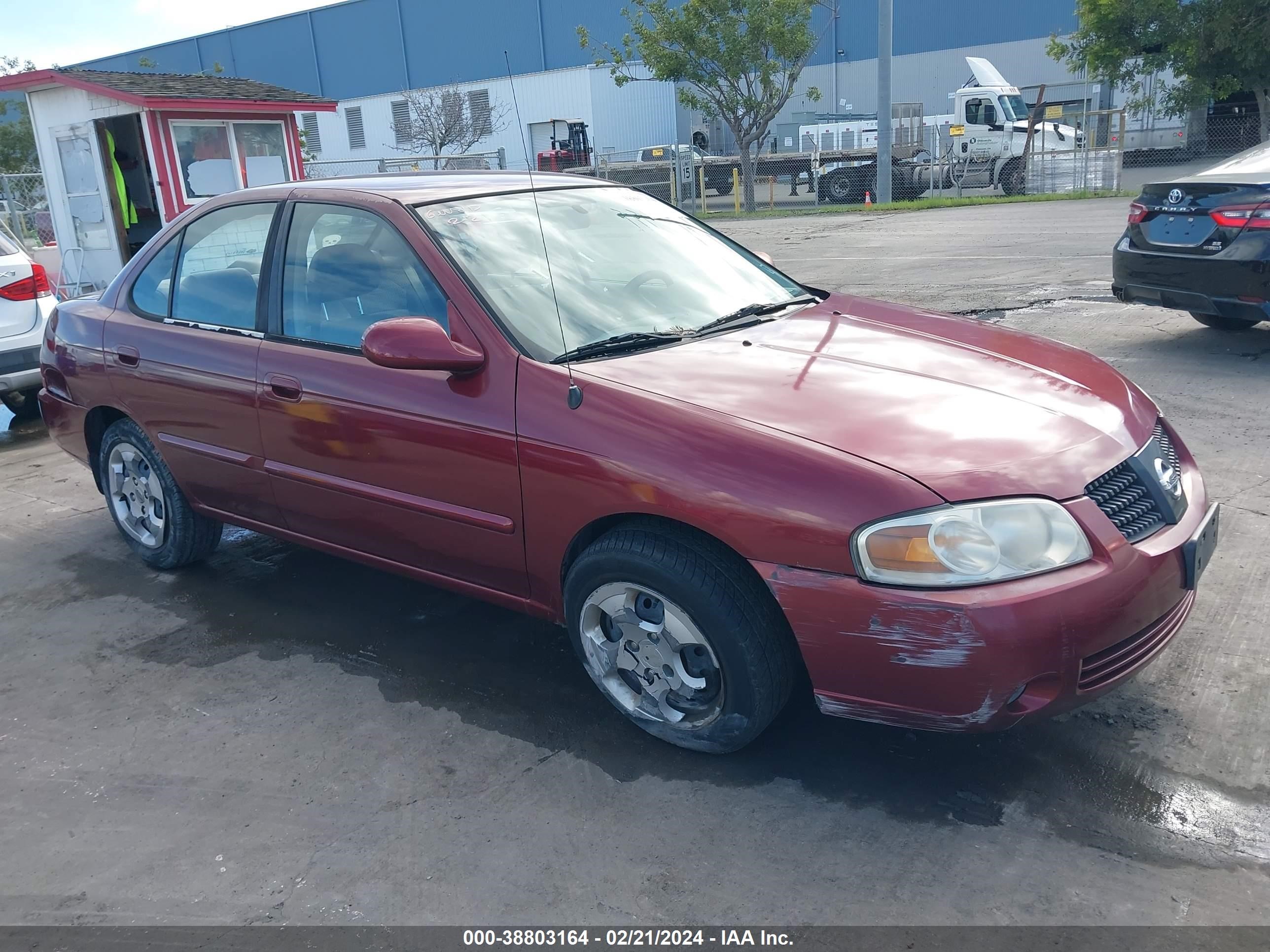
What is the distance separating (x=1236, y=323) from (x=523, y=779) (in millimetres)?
7096

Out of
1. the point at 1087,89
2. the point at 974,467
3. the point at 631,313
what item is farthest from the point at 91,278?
the point at 1087,89

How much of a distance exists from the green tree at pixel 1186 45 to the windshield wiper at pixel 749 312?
26406 millimetres

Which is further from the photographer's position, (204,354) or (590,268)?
(204,354)

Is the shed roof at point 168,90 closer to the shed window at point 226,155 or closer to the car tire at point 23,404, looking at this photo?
the shed window at point 226,155

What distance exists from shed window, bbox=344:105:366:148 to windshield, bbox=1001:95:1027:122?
33629mm

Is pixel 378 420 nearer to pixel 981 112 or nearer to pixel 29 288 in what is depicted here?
pixel 29 288

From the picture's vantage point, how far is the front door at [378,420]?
3285 millimetres

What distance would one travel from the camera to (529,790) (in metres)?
3.00

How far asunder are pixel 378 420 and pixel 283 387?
0.53 m

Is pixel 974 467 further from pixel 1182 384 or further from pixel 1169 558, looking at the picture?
pixel 1182 384

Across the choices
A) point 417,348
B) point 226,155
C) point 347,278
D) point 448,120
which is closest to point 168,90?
point 226,155

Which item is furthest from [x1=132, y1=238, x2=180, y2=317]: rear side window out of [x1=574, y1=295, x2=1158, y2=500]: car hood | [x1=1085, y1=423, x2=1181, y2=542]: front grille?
[x1=1085, y1=423, x2=1181, y2=542]: front grille

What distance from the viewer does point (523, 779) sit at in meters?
3.06

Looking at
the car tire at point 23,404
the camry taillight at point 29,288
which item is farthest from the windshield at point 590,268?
the car tire at point 23,404
